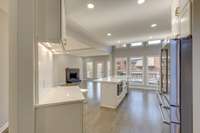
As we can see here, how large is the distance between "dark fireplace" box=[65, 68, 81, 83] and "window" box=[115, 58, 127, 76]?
3738 millimetres

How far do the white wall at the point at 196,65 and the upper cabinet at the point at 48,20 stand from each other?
5.10 feet

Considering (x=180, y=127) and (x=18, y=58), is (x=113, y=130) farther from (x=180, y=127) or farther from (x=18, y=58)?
(x=18, y=58)

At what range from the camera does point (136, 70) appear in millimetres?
9367

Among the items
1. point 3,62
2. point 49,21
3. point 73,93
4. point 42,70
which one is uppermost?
point 49,21

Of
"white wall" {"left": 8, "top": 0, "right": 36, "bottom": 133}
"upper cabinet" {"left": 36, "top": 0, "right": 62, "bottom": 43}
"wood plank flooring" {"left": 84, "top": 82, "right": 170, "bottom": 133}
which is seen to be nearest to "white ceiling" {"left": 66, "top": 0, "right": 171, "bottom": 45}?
"upper cabinet" {"left": 36, "top": 0, "right": 62, "bottom": 43}

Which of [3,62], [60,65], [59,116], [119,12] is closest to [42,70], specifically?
[59,116]

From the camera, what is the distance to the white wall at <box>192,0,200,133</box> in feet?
3.90

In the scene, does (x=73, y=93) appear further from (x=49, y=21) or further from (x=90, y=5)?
(x=90, y=5)

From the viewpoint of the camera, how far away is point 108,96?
457cm

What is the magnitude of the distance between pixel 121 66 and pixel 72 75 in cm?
437

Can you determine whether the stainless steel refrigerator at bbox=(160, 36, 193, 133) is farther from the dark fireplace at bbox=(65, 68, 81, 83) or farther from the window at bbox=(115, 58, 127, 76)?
the dark fireplace at bbox=(65, 68, 81, 83)

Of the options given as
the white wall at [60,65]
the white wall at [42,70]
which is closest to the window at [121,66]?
the white wall at [60,65]

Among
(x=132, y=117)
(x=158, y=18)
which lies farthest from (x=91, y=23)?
(x=132, y=117)

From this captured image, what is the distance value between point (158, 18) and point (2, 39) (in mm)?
4550
